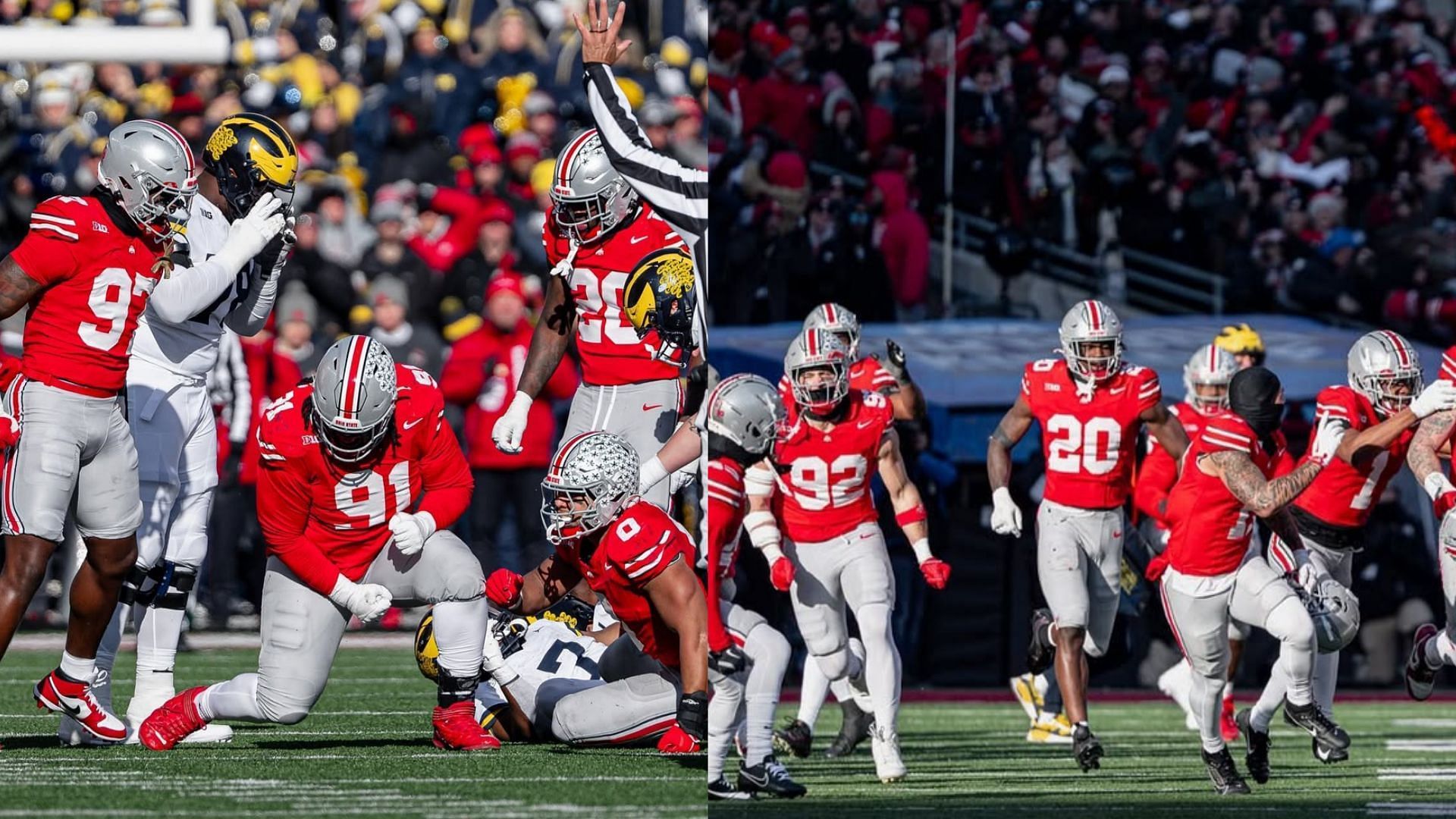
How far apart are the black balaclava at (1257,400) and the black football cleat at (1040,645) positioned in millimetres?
1374

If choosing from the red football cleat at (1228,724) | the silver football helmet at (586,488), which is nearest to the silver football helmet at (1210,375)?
the red football cleat at (1228,724)

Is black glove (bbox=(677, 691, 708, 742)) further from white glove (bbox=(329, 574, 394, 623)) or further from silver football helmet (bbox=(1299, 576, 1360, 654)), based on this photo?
silver football helmet (bbox=(1299, 576, 1360, 654))

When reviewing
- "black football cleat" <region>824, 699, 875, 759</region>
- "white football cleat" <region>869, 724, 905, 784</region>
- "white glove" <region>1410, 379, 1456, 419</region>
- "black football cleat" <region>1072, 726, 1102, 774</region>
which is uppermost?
"white glove" <region>1410, 379, 1456, 419</region>

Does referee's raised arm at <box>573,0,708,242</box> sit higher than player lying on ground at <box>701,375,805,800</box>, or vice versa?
referee's raised arm at <box>573,0,708,242</box>

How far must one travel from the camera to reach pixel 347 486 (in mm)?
6324

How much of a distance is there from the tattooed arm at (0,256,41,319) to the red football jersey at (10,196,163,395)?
0.03 meters

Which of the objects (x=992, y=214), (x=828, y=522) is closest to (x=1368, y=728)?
(x=828, y=522)

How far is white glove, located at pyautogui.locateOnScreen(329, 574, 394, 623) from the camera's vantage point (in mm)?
6199

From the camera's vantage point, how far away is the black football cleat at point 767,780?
250 inches

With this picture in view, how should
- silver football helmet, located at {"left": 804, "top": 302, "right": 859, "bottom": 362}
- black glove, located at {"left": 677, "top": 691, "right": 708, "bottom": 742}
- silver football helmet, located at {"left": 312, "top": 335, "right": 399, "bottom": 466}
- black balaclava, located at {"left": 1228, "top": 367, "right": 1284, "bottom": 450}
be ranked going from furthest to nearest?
silver football helmet, located at {"left": 804, "top": 302, "right": 859, "bottom": 362} → black balaclava, located at {"left": 1228, "top": 367, "right": 1284, "bottom": 450} → silver football helmet, located at {"left": 312, "top": 335, "right": 399, "bottom": 466} → black glove, located at {"left": 677, "top": 691, "right": 708, "bottom": 742}

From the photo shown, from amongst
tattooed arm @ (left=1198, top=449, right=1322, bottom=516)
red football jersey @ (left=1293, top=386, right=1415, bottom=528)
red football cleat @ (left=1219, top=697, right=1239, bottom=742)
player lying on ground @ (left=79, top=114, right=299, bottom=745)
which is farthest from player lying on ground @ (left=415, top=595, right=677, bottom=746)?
red football cleat @ (left=1219, top=697, right=1239, bottom=742)

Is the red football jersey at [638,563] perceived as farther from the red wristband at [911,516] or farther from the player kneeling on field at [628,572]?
the red wristband at [911,516]

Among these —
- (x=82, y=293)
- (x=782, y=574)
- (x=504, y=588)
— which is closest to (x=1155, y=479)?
(x=782, y=574)

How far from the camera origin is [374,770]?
19.1 ft
